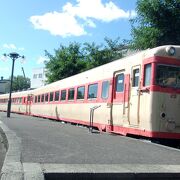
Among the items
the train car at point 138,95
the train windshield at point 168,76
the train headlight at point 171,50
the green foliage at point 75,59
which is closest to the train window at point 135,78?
the train car at point 138,95

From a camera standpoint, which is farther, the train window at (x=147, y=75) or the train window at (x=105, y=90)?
the train window at (x=105, y=90)

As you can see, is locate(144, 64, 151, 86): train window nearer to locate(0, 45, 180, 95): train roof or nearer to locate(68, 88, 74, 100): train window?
locate(0, 45, 180, 95): train roof

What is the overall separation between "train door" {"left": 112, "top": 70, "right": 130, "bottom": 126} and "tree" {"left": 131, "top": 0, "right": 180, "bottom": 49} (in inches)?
259

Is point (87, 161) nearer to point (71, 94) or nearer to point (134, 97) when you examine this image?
point (134, 97)

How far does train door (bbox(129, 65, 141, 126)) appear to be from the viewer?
1436cm

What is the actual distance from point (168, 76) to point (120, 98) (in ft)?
8.79

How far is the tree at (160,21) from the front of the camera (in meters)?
22.4

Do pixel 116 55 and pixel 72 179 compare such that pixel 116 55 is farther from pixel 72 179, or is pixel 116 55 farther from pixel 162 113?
pixel 72 179

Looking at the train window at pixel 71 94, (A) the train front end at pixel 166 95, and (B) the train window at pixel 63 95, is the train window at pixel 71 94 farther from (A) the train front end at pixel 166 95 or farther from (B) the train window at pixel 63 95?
(A) the train front end at pixel 166 95

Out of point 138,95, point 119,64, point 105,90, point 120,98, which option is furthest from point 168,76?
point 105,90

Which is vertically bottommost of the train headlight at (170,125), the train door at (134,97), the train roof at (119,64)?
the train headlight at (170,125)

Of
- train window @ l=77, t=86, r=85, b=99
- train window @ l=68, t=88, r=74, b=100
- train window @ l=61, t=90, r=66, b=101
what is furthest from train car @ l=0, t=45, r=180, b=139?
train window @ l=61, t=90, r=66, b=101

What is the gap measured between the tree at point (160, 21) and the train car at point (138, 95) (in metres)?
3.88

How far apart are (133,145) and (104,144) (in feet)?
2.57
